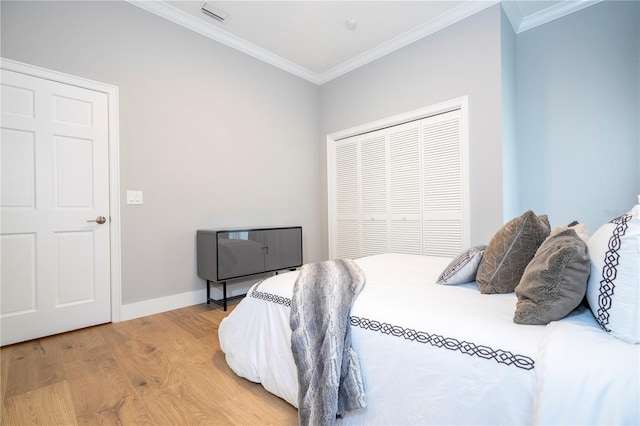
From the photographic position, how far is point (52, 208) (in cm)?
232

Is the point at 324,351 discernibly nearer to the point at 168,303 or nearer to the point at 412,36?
the point at 168,303

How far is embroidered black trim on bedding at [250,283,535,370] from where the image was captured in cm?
84

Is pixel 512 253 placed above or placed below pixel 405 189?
below

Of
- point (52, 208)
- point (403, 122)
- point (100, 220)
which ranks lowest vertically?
point (100, 220)

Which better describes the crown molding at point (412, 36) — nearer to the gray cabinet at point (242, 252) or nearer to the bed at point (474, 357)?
the gray cabinet at point (242, 252)

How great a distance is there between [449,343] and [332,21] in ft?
10.6

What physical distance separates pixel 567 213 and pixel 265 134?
3.33 m

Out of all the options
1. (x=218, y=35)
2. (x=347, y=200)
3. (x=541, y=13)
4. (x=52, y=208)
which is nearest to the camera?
(x=52, y=208)

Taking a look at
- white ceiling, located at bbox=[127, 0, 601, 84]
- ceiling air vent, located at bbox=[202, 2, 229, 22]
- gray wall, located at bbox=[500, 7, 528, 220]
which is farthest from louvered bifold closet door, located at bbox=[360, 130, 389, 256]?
ceiling air vent, located at bbox=[202, 2, 229, 22]

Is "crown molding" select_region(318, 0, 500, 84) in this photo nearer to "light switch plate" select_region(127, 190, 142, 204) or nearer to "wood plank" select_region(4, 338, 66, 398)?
"light switch plate" select_region(127, 190, 142, 204)

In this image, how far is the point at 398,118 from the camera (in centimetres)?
348

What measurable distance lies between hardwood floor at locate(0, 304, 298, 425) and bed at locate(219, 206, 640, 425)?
0.20m

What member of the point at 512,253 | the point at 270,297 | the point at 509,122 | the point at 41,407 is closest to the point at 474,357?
the point at 512,253

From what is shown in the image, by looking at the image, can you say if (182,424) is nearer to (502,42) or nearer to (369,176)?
(369,176)
